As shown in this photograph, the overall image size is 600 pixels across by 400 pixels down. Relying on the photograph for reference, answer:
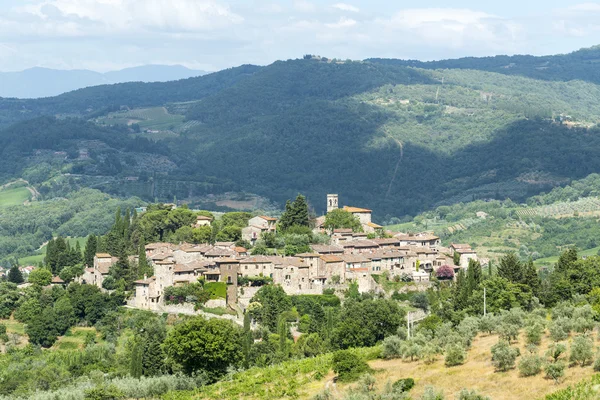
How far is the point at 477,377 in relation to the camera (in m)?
46.9

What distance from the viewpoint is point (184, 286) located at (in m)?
84.1

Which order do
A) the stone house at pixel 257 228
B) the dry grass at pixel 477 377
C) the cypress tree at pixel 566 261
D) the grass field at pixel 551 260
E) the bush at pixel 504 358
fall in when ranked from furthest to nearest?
the grass field at pixel 551 260 < the stone house at pixel 257 228 < the cypress tree at pixel 566 261 < the bush at pixel 504 358 < the dry grass at pixel 477 377

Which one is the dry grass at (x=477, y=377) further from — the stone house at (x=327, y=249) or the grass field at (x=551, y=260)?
the grass field at (x=551, y=260)

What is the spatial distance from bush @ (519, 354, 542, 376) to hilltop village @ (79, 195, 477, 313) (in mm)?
39620

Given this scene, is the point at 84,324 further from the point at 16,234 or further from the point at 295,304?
the point at 16,234

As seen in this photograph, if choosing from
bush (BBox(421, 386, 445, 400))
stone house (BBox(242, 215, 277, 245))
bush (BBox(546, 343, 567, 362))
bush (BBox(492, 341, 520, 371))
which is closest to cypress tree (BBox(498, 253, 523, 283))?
stone house (BBox(242, 215, 277, 245))

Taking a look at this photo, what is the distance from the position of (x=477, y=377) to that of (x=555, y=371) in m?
4.29

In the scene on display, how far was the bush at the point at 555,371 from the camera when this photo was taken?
43559mm

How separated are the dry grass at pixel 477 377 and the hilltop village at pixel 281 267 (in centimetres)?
3081

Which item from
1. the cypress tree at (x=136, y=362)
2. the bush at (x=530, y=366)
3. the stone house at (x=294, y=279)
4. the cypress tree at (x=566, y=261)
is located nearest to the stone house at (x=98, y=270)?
the stone house at (x=294, y=279)

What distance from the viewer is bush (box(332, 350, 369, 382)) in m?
51.5

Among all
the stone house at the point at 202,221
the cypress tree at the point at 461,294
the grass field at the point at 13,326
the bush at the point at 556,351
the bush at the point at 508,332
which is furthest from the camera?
the stone house at the point at 202,221

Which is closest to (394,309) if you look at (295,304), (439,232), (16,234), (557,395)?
(295,304)

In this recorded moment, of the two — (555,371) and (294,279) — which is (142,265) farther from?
(555,371)
